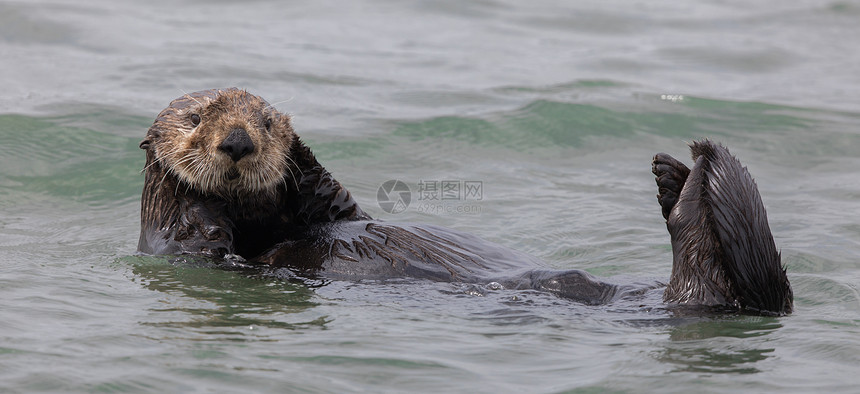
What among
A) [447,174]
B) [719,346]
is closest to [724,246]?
[719,346]

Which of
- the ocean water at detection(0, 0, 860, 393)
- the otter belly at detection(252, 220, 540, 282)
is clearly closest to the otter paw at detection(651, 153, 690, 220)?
the ocean water at detection(0, 0, 860, 393)

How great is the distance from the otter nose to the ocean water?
0.61 meters

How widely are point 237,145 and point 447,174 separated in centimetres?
314

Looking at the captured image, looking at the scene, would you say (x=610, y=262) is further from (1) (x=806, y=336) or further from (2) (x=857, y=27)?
(2) (x=857, y=27)

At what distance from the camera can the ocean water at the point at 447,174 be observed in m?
3.69

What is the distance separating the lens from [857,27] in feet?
43.2

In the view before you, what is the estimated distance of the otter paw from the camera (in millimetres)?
4289

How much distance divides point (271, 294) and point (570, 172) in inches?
142

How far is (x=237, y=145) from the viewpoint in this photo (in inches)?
173

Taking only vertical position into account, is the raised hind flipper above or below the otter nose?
below

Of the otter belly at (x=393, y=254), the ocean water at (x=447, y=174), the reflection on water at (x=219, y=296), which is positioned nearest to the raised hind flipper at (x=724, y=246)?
the ocean water at (x=447, y=174)

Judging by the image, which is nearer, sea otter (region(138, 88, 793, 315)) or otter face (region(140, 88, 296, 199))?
sea otter (region(138, 88, 793, 315))

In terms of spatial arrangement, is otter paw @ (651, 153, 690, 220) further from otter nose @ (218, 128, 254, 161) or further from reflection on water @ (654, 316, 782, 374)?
otter nose @ (218, 128, 254, 161)

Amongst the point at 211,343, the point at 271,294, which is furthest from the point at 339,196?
the point at 211,343
